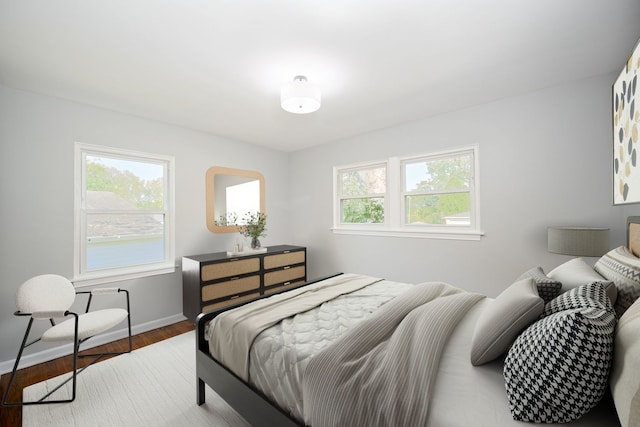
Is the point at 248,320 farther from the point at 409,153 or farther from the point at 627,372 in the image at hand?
the point at 409,153

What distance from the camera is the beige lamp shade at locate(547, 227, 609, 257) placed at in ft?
6.48

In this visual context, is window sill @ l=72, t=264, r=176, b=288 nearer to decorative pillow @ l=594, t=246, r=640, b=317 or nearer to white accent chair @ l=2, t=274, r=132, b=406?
white accent chair @ l=2, t=274, r=132, b=406

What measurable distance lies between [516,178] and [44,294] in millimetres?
4304

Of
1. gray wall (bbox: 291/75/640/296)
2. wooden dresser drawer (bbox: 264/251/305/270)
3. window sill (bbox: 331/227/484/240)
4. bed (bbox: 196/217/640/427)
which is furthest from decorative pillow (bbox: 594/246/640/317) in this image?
wooden dresser drawer (bbox: 264/251/305/270)

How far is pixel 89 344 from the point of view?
8.87 feet

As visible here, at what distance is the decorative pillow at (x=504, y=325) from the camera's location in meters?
1.13

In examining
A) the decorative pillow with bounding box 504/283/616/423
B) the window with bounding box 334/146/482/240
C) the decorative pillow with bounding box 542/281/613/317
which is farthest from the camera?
the window with bounding box 334/146/482/240

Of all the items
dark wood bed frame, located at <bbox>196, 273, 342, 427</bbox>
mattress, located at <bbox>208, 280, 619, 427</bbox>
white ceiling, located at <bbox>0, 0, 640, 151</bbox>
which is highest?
white ceiling, located at <bbox>0, 0, 640, 151</bbox>

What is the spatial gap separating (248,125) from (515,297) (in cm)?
317

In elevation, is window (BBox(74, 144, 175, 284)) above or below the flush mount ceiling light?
below

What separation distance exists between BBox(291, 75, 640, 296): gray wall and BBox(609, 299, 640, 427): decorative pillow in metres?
1.87

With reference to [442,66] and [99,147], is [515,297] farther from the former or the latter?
[99,147]

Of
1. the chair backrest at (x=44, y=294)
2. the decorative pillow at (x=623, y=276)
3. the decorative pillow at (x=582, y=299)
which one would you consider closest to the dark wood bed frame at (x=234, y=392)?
the decorative pillow at (x=582, y=299)

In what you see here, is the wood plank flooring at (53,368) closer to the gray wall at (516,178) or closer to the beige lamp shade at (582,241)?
the gray wall at (516,178)
